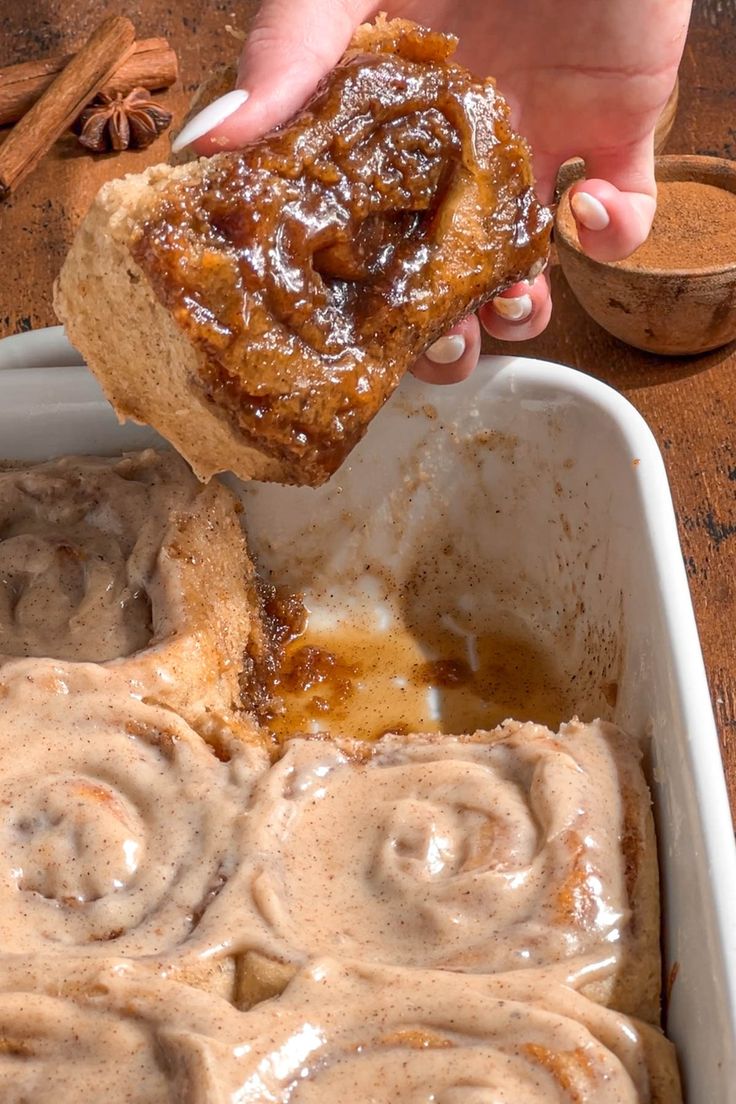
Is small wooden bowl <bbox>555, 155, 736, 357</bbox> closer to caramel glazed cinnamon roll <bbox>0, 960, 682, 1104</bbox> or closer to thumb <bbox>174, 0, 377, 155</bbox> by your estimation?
thumb <bbox>174, 0, 377, 155</bbox>

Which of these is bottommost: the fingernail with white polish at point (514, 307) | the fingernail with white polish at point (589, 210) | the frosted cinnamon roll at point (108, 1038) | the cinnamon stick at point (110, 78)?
the frosted cinnamon roll at point (108, 1038)

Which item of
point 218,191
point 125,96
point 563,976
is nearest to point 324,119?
point 218,191

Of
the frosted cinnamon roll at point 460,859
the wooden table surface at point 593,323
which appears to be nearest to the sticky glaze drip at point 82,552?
the frosted cinnamon roll at point 460,859

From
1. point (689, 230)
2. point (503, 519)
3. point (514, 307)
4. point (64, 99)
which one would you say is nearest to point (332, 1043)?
point (503, 519)

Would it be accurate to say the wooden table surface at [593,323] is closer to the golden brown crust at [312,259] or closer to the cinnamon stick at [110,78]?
the cinnamon stick at [110,78]

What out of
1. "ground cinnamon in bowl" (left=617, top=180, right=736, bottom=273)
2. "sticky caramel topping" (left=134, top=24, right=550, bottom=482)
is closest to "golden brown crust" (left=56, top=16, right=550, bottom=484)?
"sticky caramel topping" (left=134, top=24, right=550, bottom=482)

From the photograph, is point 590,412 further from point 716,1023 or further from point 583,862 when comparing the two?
point 716,1023
